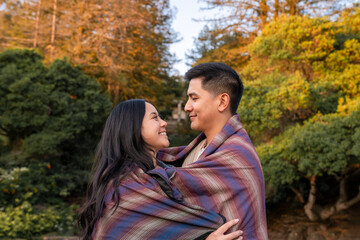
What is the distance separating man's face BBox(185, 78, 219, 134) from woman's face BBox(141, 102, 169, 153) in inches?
9.6

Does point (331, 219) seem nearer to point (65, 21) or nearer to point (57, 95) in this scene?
point (57, 95)

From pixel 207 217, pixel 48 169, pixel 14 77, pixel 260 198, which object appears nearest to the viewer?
pixel 207 217

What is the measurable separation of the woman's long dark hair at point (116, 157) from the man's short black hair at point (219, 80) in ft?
1.43

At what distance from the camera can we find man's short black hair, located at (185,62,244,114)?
2420 mm

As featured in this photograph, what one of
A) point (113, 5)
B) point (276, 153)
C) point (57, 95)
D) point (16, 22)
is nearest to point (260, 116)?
point (276, 153)

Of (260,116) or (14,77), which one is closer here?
(260,116)

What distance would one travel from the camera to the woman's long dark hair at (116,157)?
1982 mm

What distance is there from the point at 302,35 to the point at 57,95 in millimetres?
6174

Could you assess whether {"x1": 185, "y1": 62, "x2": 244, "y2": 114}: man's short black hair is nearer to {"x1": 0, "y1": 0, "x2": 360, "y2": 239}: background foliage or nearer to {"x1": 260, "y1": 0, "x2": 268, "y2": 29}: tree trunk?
{"x1": 0, "y1": 0, "x2": 360, "y2": 239}: background foliage

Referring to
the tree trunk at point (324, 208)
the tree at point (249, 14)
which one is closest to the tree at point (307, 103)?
the tree trunk at point (324, 208)

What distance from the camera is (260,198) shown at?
2025mm

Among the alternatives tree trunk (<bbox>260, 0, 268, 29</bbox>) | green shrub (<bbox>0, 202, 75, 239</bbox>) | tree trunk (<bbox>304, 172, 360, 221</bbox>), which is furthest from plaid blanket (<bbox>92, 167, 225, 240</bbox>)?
tree trunk (<bbox>260, 0, 268, 29</bbox>)

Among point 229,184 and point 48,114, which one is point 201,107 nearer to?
point 229,184

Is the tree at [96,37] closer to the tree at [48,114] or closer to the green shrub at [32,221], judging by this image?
the tree at [48,114]
